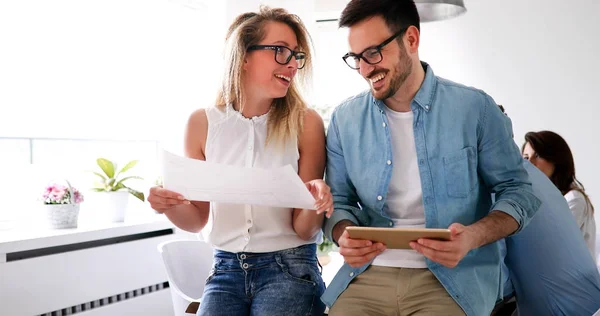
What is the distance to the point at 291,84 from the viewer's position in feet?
7.37

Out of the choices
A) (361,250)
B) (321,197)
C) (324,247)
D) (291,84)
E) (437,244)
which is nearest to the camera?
(437,244)

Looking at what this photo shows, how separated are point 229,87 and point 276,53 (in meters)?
0.21

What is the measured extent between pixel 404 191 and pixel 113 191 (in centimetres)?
251

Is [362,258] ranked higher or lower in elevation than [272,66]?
lower

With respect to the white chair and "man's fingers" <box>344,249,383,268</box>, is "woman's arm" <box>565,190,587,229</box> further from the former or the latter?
"man's fingers" <box>344,249,383,268</box>

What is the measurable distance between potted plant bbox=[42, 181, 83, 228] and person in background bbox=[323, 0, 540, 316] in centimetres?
206

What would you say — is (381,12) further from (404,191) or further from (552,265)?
(552,265)

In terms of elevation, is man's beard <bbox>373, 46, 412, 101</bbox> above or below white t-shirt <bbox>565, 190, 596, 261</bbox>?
above

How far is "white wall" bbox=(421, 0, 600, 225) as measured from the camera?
5.55 meters

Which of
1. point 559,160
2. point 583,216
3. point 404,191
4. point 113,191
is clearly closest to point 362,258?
point 404,191

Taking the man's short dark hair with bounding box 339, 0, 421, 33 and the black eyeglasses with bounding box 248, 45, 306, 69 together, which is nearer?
the man's short dark hair with bounding box 339, 0, 421, 33

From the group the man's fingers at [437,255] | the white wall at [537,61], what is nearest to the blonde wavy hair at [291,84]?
the man's fingers at [437,255]

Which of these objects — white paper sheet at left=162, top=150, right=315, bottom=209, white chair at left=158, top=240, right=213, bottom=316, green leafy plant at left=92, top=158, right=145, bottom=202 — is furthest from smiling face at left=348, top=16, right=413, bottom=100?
green leafy plant at left=92, top=158, right=145, bottom=202

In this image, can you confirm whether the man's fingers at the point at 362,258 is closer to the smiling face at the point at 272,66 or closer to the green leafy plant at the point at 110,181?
the smiling face at the point at 272,66
